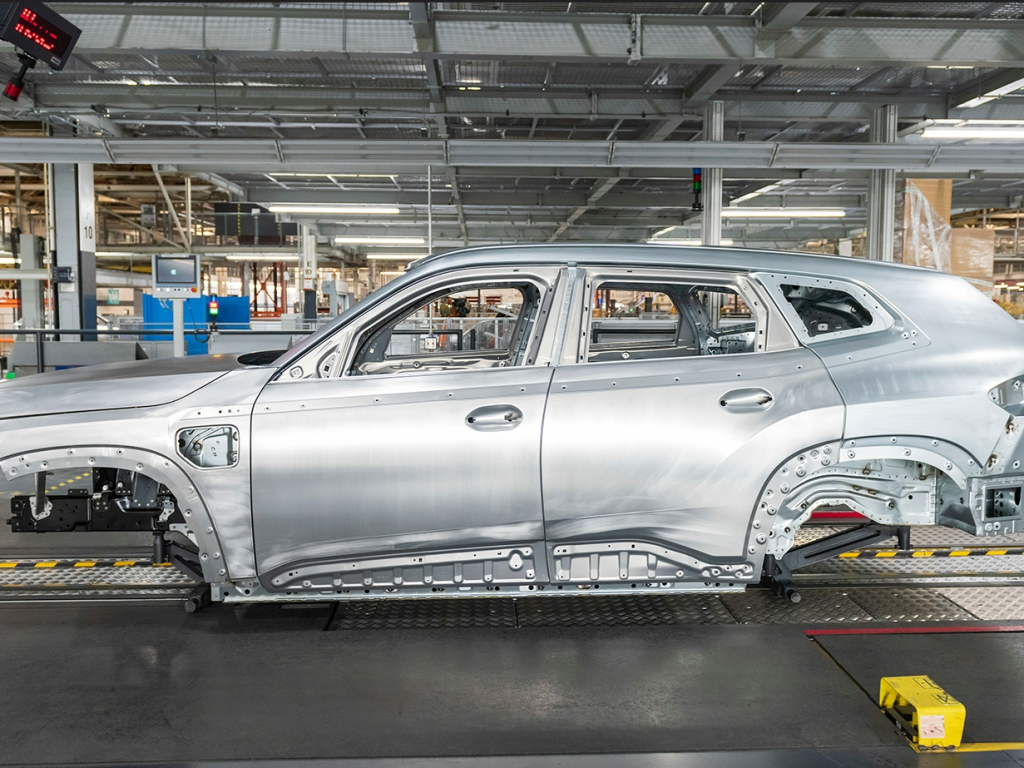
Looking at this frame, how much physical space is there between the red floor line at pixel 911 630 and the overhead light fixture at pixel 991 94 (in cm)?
961

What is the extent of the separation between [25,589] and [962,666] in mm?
4577

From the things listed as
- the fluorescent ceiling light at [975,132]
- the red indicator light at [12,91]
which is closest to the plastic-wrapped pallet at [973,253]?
the fluorescent ceiling light at [975,132]

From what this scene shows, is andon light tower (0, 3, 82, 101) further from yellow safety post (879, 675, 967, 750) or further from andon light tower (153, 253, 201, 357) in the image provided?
yellow safety post (879, 675, 967, 750)

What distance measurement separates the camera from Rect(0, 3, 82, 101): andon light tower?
20.3 ft

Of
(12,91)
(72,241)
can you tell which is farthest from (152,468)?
(72,241)

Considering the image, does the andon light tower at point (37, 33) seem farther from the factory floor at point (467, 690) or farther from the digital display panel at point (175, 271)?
the factory floor at point (467, 690)

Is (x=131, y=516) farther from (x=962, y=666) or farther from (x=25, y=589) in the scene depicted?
(x=962, y=666)

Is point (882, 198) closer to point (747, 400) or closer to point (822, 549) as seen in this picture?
point (822, 549)

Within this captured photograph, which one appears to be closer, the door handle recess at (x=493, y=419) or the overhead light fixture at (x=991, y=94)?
the door handle recess at (x=493, y=419)

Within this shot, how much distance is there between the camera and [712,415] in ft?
10.5

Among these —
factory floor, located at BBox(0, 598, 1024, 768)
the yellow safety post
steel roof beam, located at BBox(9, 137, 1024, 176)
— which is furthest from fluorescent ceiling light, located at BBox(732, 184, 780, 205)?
the yellow safety post

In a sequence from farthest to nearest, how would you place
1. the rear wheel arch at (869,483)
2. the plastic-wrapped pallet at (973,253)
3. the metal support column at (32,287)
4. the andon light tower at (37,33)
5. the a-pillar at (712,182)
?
A: the metal support column at (32,287) → the plastic-wrapped pallet at (973,253) → the a-pillar at (712,182) → the andon light tower at (37,33) → the rear wheel arch at (869,483)

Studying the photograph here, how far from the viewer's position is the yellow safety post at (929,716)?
2.65 meters

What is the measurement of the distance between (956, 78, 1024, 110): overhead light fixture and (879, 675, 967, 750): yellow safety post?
10656 millimetres
